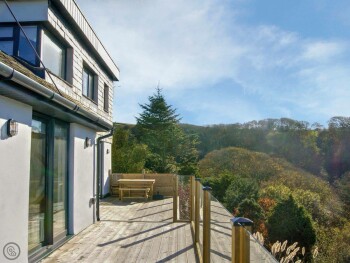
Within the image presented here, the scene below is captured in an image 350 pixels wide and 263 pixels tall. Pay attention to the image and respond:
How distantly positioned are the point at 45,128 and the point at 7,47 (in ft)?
8.05

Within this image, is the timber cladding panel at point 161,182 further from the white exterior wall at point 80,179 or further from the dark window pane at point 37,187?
the dark window pane at point 37,187

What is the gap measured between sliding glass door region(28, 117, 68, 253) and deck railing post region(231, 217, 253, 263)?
3.81m

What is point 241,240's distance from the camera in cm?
199

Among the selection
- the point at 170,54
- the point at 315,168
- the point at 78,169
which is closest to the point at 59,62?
the point at 78,169

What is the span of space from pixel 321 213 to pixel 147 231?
10.8 m

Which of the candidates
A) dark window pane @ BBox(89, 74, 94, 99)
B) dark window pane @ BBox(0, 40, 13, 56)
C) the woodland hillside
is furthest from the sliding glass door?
dark window pane @ BBox(89, 74, 94, 99)

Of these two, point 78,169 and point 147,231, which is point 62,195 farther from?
point 147,231

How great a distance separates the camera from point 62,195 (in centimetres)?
630

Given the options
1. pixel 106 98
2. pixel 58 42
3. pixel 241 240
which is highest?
pixel 58 42

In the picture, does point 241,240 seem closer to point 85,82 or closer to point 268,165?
point 85,82

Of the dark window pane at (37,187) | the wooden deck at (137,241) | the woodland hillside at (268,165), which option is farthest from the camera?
the woodland hillside at (268,165)

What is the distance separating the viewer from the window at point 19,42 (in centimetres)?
683

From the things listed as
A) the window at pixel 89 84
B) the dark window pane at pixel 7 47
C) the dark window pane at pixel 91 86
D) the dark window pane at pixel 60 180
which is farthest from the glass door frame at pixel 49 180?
the dark window pane at pixel 91 86

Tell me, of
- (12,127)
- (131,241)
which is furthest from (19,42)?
(131,241)
